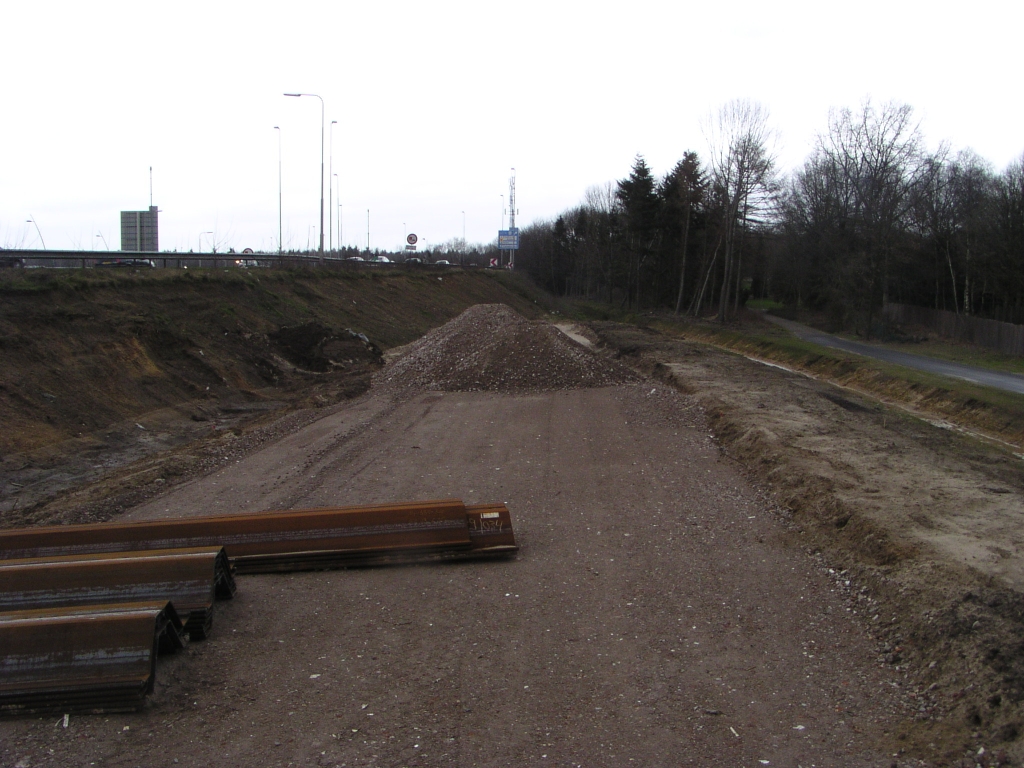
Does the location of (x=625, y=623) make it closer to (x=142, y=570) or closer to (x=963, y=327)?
(x=142, y=570)

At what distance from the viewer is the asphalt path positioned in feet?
82.7

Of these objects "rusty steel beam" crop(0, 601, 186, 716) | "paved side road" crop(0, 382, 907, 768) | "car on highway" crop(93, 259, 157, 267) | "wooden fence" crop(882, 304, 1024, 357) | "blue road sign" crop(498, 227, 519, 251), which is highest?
"blue road sign" crop(498, 227, 519, 251)

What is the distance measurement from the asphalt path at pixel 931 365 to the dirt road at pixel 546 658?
1858 cm

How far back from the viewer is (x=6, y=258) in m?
24.5

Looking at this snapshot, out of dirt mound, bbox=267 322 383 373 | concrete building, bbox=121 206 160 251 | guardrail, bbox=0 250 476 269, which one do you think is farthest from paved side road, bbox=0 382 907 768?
concrete building, bbox=121 206 160 251

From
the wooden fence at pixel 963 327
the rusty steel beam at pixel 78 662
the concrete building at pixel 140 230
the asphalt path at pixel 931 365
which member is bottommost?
the rusty steel beam at pixel 78 662

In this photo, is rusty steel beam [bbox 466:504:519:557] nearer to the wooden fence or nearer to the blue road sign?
the wooden fence

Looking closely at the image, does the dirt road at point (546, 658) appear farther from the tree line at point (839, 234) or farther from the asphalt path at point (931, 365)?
the tree line at point (839, 234)

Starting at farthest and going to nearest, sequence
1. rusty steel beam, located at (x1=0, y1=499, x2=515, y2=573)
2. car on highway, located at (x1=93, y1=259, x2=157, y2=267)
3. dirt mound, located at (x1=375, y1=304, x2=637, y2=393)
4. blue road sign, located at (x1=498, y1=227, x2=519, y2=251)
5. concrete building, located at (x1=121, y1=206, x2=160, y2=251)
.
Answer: blue road sign, located at (x1=498, y1=227, x2=519, y2=251) < concrete building, located at (x1=121, y1=206, x2=160, y2=251) < car on highway, located at (x1=93, y1=259, x2=157, y2=267) < dirt mound, located at (x1=375, y1=304, x2=637, y2=393) < rusty steel beam, located at (x1=0, y1=499, x2=515, y2=573)

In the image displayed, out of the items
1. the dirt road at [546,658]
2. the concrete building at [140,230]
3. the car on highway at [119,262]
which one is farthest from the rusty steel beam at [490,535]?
the concrete building at [140,230]

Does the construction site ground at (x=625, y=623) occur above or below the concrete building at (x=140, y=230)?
below

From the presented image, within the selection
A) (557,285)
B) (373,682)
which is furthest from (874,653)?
(557,285)

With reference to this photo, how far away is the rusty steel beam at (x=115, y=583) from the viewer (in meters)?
6.45

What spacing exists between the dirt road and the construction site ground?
0.02m
